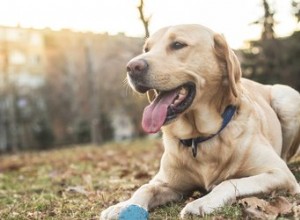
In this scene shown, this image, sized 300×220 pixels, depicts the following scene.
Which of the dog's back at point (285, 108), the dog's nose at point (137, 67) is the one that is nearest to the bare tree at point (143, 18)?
the dog's back at point (285, 108)

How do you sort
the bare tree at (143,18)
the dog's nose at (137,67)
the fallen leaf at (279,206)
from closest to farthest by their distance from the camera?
the fallen leaf at (279,206) < the dog's nose at (137,67) < the bare tree at (143,18)

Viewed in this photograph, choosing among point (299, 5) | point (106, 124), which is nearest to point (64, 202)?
point (299, 5)

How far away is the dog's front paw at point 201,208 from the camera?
10.8 ft

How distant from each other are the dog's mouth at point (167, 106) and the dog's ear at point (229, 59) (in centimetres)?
30

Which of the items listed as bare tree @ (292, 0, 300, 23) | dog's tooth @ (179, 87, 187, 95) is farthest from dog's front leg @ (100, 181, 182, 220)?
bare tree @ (292, 0, 300, 23)

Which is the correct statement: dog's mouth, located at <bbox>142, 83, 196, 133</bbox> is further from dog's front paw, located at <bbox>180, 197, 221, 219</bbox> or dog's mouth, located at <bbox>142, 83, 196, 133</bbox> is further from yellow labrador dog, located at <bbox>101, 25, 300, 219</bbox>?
dog's front paw, located at <bbox>180, 197, 221, 219</bbox>

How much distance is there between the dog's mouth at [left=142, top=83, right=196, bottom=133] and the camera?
3738 millimetres

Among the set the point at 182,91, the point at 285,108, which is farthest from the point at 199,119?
the point at 285,108

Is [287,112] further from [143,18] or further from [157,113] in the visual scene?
[143,18]

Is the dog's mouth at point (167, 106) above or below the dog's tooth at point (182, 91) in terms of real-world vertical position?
below

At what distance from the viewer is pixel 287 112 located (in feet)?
17.5

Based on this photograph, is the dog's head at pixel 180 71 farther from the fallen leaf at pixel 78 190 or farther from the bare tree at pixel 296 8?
the bare tree at pixel 296 8

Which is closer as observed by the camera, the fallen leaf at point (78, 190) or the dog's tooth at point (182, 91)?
the dog's tooth at point (182, 91)

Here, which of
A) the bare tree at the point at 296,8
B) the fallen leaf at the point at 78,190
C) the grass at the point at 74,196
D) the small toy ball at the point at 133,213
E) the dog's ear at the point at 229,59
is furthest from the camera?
the bare tree at the point at 296,8
